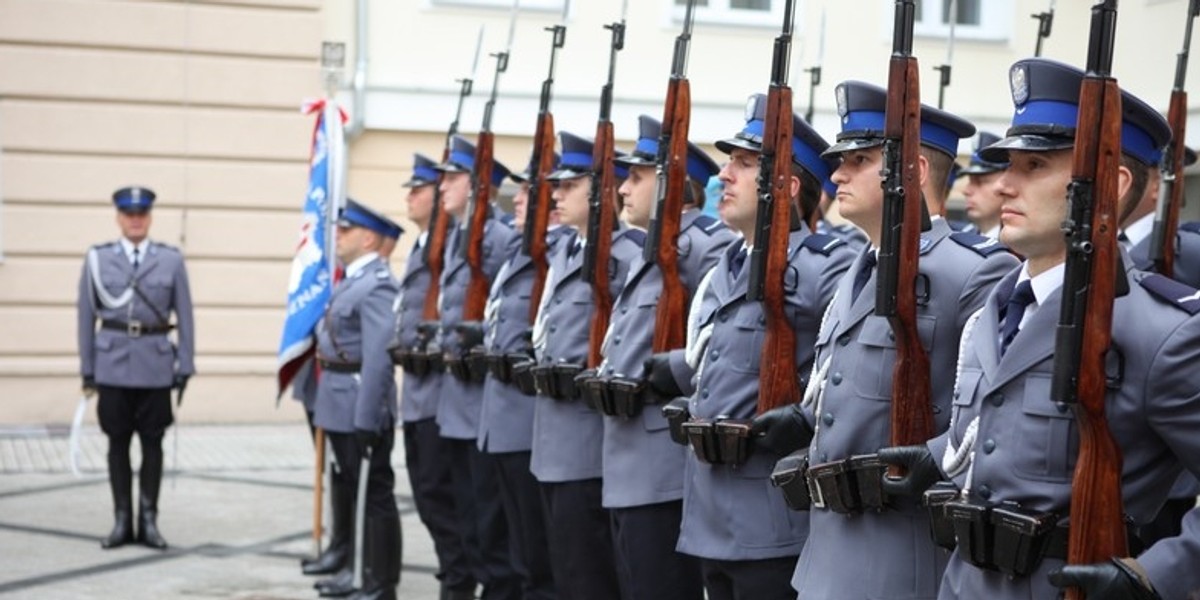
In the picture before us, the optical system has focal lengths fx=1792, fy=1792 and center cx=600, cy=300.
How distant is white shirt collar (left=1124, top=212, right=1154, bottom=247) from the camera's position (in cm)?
624

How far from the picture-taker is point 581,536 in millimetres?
6117

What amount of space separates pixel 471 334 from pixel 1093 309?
14.7ft

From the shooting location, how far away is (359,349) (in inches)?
333

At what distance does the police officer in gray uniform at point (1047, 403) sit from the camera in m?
3.18

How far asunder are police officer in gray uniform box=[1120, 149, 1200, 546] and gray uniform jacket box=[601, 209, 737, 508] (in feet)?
4.38

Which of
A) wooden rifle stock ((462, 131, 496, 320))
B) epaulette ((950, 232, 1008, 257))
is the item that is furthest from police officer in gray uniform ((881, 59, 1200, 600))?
wooden rifle stock ((462, 131, 496, 320))

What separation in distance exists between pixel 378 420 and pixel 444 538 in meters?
0.62

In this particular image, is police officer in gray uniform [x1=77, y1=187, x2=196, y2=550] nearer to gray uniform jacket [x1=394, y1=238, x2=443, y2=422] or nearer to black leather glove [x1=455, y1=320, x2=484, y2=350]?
gray uniform jacket [x1=394, y1=238, x2=443, y2=422]

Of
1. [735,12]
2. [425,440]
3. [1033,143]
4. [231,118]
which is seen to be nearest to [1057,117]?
[1033,143]

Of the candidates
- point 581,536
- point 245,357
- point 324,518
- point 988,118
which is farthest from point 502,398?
point 988,118

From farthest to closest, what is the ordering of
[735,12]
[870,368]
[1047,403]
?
[735,12] < [870,368] < [1047,403]

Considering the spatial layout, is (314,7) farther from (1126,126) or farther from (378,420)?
(1126,126)

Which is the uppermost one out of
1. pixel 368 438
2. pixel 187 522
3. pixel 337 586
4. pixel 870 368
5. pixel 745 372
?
pixel 870 368

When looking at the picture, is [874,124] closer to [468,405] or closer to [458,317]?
[468,405]
